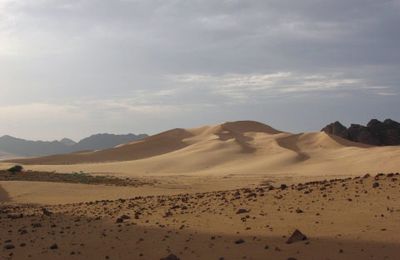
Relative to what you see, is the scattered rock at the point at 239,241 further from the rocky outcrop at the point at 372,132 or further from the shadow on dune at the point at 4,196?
the rocky outcrop at the point at 372,132

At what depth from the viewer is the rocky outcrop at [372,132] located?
58.1 meters

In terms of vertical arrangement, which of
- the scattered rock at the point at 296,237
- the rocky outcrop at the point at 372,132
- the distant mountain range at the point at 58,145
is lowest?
the scattered rock at the point at 296,237

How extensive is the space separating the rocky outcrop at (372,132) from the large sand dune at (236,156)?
6292mm

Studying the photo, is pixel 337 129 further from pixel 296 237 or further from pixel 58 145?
pixel 58 145

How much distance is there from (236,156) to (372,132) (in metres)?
18.5

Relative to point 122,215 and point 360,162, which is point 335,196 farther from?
point 360,162

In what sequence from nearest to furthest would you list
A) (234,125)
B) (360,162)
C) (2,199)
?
(2,199), (360,162), (234,125)

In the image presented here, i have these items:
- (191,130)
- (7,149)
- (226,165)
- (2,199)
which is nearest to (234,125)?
(191,130)

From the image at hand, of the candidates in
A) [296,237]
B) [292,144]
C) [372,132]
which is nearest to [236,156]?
[292,144]

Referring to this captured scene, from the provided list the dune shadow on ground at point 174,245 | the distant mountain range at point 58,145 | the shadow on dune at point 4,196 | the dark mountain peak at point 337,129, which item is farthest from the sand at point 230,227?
the distant mountain range at point 58,145

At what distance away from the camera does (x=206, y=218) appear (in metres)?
9.80

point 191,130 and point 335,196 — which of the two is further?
point 191,130

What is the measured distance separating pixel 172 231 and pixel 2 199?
1235cm

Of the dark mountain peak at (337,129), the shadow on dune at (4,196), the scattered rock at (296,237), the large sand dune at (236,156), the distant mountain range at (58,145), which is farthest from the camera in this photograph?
the distant mountain range at (58,145)
